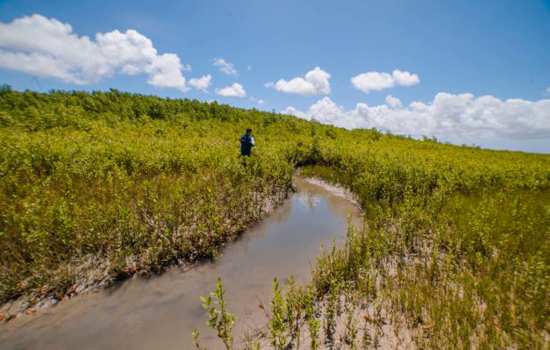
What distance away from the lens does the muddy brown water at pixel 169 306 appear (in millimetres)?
3467

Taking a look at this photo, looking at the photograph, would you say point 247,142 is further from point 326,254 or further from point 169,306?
point 169,306

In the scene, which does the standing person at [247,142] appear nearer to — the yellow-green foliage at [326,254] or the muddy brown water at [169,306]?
the yellow-green foliage at [326,254]

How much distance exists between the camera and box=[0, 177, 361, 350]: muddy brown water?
11.4 ft

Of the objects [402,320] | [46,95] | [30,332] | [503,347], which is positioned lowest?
[30,332]

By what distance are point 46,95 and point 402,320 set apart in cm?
3620

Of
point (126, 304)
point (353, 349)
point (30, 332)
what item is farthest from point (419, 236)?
point (30, 332)

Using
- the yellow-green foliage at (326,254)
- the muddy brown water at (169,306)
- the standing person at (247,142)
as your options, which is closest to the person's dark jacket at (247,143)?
the standing person at (247,142)

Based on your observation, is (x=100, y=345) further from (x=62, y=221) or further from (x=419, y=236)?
(x=419, y=236)

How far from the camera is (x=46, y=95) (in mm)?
25781

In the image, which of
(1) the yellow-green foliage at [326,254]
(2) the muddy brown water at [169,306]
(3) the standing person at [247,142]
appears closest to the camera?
(2) the muddy brown water at [169,306]

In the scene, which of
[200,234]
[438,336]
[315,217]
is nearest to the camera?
[438,336]

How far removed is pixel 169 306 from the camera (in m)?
4.13

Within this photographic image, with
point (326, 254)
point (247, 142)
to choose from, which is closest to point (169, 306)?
point (326, 254)

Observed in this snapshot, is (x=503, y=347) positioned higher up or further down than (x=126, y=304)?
higher up
